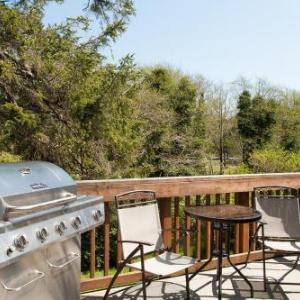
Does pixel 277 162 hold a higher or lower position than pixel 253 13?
lower

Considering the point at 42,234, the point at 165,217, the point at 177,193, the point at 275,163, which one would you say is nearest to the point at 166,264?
the point at 165,217

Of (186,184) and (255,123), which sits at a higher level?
(255,123)

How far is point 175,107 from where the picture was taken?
1912 centimetres

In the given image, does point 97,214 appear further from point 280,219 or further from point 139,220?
point 280,219

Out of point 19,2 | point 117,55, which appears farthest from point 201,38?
point 19,2

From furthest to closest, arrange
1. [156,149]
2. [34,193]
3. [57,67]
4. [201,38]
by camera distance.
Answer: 1. [156,149]
2. [201,38]
3. [57,67]
4. [34,193]

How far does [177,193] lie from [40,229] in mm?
1987

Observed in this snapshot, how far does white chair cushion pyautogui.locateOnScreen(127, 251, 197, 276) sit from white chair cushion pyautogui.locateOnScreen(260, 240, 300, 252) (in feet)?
2.79

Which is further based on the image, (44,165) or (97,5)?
(97,5)

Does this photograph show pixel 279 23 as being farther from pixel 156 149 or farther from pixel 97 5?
pixel 156 149

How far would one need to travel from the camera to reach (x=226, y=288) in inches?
146

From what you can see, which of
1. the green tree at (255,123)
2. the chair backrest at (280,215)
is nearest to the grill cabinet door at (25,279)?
the chair backrest at (280,215)

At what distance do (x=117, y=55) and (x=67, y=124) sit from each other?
2.03 meters

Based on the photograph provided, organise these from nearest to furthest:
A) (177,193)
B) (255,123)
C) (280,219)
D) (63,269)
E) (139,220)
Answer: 1. (63,269)
2. (139,220)
3. (177,193)
4. (280,219)
5. (255,123)
